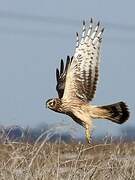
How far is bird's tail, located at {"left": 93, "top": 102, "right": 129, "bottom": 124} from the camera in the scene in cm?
891

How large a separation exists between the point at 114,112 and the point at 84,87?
0.49m

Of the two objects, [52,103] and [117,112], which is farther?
[52,103]

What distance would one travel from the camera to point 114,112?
29.9ft

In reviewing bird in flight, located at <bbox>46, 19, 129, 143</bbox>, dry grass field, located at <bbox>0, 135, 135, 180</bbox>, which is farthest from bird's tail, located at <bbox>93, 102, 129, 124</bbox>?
dry grass field, located at <bbox>0, 135, 135, 180</bbox>

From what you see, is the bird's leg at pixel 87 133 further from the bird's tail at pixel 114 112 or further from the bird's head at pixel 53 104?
the bird's head at pixel 53 104

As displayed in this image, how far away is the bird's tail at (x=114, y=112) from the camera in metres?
8.91

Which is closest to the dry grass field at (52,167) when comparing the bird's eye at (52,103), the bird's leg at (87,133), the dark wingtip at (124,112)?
the bird's leg at (87,133)

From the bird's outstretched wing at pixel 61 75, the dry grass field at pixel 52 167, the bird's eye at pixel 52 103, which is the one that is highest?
the bird's outstretched wing at pixel 61 75

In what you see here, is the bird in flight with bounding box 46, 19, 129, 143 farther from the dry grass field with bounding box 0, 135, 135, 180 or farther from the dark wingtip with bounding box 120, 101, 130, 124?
the dry grass field with bounding box 0, 135, 135, 180

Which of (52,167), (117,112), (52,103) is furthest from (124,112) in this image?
(52,167)

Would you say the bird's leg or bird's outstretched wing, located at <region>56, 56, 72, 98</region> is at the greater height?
bird's outstretched wing, located at <region>56, 56, 72, 98</region>

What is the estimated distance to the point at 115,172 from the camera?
6562 mm

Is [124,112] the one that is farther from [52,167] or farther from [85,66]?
[52,167]

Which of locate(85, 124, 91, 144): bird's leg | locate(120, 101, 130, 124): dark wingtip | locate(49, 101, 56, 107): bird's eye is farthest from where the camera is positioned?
locate(49, 101, 56, 107): bird's eye
